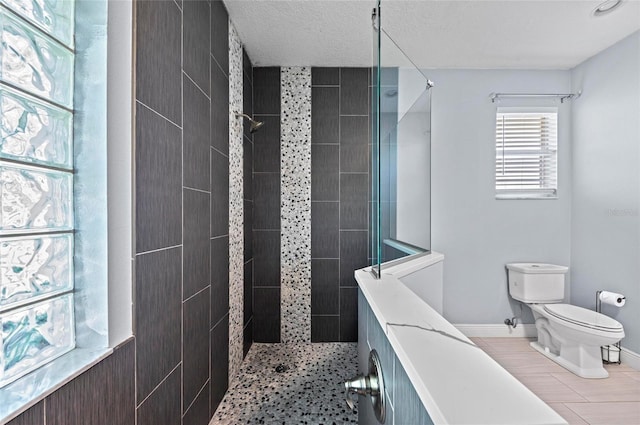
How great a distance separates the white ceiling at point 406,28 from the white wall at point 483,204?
0.61ft

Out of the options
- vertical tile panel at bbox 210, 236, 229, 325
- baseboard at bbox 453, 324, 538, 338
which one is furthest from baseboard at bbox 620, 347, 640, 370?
vertical tile panel at bbox 210, 236, 229, 325

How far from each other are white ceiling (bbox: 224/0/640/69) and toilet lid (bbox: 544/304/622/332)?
946mm

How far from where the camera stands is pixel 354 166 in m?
2.84

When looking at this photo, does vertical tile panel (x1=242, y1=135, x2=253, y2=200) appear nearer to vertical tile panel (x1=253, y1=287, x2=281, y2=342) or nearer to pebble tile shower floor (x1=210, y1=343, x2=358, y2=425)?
vertical tile panel (x1=253, y1=287, x2=281, y2=342)

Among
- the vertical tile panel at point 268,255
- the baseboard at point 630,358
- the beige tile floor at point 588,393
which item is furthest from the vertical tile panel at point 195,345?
the baseboard at point 630,358

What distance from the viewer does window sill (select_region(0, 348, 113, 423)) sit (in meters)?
0.62

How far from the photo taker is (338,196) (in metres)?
2.84

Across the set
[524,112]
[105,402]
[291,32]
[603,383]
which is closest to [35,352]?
[105,402]

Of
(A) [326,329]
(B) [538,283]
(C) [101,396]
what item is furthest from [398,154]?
(A) [326,329]

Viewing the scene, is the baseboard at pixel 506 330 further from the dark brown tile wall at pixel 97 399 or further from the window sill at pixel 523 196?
the dark brown tile wall at pixel 97 399

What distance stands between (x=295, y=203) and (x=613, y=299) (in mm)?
2309

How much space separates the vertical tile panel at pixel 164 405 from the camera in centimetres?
106

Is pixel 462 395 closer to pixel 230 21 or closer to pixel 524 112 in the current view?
pixel 524 112

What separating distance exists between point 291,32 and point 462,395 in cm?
244
